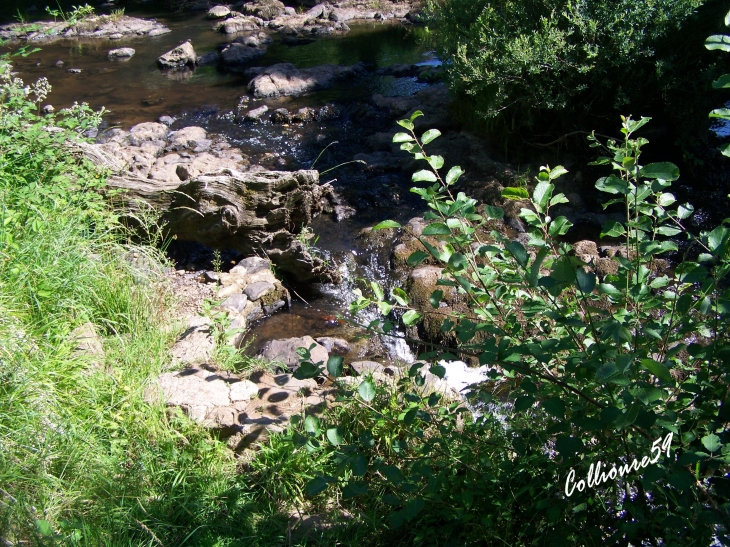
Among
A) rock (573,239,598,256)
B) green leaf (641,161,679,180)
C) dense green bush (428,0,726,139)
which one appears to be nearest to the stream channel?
dense green bush (428,0,726,139)

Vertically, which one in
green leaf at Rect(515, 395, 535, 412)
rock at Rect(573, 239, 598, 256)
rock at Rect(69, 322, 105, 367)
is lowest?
rock at Rect(573, 239, 598, 256)

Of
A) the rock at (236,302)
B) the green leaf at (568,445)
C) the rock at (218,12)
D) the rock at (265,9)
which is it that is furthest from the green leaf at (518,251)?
the rock at (218,12)

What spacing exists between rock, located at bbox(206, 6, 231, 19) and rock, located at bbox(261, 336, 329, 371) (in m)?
15.5

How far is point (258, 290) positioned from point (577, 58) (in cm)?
407

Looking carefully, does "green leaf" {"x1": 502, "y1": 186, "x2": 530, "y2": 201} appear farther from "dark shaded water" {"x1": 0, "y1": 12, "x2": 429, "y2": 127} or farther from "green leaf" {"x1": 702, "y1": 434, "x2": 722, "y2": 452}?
"dark shaded water" {"x1": 0, "y1": 12, "x2": 429, "y2": 127}

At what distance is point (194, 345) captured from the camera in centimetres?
385

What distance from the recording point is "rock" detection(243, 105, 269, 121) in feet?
30.2

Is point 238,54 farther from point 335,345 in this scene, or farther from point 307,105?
point 335,345

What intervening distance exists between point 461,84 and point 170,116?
186 inches

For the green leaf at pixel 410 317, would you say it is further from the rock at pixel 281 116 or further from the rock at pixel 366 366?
the rock at pixel 281 116

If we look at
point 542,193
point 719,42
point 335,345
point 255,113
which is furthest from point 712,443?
point 255,113

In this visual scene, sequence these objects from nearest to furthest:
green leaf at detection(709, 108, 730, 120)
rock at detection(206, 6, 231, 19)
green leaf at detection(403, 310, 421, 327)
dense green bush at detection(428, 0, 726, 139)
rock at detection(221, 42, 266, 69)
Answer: green leaf at detection(709, 108, 730, 120) → green leaf at detection(403, 310, 421, 327) → dense green bush at detection(428, 0, 726, 139) → rock at detection(221, 42, 266, 69) → rock at detection(206, 6, 231, 19)

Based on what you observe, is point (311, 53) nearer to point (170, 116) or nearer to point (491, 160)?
point (170, 116)

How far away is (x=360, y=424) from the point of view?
3047mm
